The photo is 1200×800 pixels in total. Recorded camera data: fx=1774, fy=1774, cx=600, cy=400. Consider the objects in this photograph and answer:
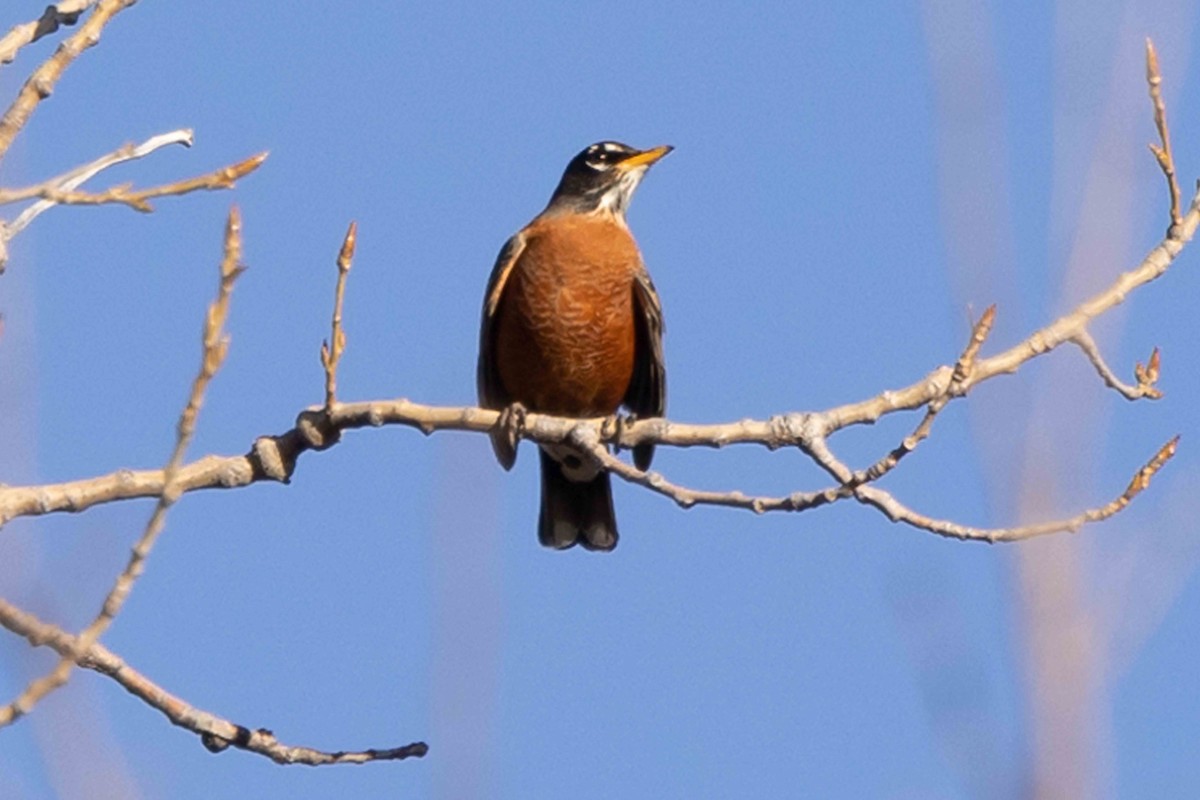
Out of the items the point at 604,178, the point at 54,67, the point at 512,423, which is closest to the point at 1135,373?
the point at 512,423

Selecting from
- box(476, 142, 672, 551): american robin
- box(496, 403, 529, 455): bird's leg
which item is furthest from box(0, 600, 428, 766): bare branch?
box(476, 142, 672, 551): american robin

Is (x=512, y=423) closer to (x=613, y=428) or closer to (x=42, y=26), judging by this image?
(x=613, y=428)

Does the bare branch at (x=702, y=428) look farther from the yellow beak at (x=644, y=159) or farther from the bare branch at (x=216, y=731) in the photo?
the yellow beak at (x=644, y=159)

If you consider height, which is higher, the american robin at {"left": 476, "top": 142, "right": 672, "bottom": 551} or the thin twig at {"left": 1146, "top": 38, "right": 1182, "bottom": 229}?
the american robin at {"left": 476, "top": 142, "right": 672, "bottom": 551}

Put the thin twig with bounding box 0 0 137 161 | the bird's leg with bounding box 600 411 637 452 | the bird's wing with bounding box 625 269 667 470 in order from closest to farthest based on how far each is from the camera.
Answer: the thin twig with bounding box 0 0 137 161 → the bird's leg with bounding box 600 411 637 452 → the bird's wing with bounding box 625 269 667 470

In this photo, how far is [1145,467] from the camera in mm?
4266

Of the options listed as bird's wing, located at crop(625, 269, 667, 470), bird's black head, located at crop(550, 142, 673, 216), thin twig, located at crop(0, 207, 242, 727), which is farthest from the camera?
bird's black head, located at crop(550, 142, 673, 216)

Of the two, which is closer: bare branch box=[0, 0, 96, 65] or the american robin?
bare branch box=[0, 0, 96, 65]

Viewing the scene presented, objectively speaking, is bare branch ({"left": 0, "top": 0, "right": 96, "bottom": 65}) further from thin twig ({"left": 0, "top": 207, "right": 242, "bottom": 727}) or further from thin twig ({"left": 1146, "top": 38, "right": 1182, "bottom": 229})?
thin twig ({"left": 1146, "top": 38, "right": 1182, "bottom": 229})

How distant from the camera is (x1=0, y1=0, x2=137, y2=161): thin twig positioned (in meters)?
3.89

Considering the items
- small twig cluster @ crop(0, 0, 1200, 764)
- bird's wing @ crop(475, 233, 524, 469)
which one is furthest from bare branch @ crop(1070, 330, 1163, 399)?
bird's wing @ crop(475, 233, 524, 469)

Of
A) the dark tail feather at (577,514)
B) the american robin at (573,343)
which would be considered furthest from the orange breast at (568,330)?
the dark tail feather at (577,514)

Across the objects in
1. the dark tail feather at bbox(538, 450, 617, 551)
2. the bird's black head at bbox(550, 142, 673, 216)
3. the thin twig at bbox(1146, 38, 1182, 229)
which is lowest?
the thin twig at bbox(1146, 38, 1182, 229)

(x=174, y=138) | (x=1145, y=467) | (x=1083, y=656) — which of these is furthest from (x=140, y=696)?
(x=1083, y=656)
